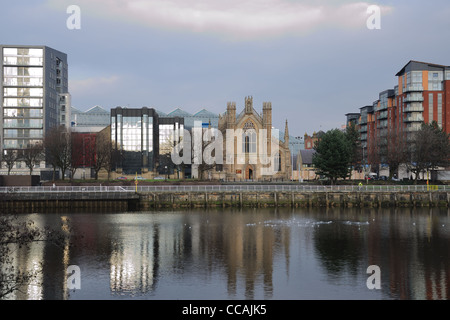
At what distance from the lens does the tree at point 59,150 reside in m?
102

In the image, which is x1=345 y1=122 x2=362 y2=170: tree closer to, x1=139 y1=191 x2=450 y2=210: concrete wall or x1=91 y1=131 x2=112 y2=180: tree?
x1=139 y1=191 x2=450 y2=210: concrete wall

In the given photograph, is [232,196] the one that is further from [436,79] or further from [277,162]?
[436,79]

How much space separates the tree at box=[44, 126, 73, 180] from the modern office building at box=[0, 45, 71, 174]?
1954 centimetres

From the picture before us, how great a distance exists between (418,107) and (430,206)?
180ft

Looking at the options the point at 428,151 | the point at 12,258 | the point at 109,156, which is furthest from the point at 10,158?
the point at 428,151

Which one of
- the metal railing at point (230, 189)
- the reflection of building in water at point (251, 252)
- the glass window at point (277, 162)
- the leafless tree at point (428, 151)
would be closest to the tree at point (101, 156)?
the metal railing at point (230, 189)

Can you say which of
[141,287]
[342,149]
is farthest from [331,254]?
[342,149]

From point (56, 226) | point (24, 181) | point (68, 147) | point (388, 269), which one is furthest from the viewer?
point (68, 147)

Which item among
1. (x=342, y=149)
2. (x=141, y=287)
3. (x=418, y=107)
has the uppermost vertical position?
(x=418, y=107)

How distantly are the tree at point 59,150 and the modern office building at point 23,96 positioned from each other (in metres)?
19.5

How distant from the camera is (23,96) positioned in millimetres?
126875

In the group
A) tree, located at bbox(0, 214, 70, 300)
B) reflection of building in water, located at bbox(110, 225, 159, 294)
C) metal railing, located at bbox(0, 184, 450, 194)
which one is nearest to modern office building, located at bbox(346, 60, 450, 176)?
metal railing, located at bbox(0, 184, 450, 194)

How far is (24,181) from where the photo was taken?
90.0 metres

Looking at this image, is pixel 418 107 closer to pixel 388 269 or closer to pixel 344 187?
pixel 344 187
